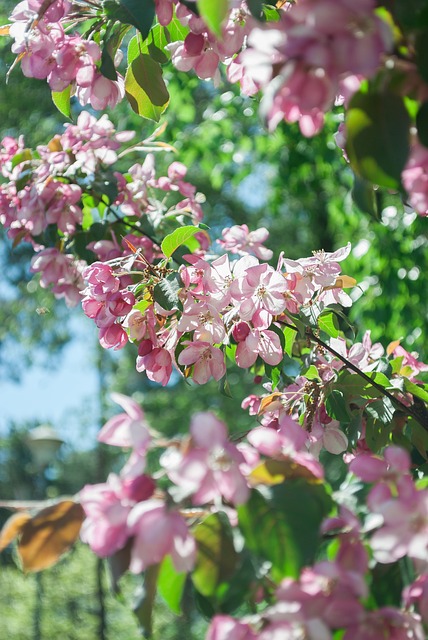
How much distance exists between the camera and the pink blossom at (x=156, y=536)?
66 cm

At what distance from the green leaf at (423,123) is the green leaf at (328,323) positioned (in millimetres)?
710

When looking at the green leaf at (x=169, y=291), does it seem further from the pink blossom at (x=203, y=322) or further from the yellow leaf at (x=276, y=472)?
the yellow leaf at (x=276, y=472)

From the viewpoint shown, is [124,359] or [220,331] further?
[124,359]

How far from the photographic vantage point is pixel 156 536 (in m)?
0.66

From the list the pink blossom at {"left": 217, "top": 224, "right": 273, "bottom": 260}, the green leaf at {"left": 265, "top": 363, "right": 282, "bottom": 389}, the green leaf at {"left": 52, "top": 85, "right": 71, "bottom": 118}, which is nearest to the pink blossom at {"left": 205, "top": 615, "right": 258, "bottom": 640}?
the green leaf at {"left": 265, "top": 363, "right": 282, "bottom": 389}

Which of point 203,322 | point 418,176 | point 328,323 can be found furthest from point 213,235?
point 418,176

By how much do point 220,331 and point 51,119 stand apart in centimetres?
739

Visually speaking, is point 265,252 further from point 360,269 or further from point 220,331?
point 360,269

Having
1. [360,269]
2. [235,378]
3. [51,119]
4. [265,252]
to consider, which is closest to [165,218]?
[265,252]

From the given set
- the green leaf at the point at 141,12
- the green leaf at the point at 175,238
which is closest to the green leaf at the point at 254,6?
the green leaf at the point at 141,12

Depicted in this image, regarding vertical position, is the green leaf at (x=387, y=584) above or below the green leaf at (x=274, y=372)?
above

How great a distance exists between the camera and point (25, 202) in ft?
5.39

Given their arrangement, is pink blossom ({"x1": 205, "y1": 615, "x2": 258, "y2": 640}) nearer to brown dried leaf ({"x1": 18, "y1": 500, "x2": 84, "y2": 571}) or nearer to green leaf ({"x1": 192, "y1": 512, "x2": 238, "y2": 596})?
green leaf ({"x1": 192, "y1": 512, "x2": 238, "y2": 596})

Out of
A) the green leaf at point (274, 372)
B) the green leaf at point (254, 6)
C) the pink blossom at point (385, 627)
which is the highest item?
the green leaf at point (254, 6)
